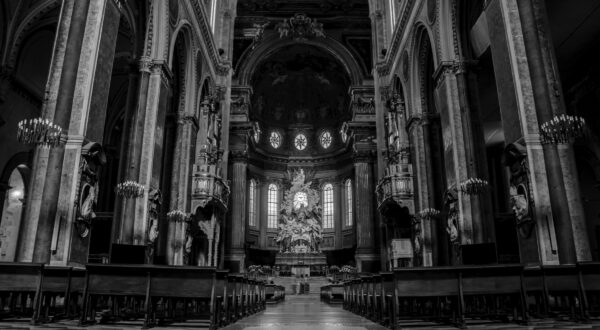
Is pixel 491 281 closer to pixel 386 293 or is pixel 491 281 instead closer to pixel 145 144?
pixel 386 293

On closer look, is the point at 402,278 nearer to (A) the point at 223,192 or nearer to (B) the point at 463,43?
(B) the point at 463,43

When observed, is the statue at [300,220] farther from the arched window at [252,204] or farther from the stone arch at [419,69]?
the stone arch at [419,69]

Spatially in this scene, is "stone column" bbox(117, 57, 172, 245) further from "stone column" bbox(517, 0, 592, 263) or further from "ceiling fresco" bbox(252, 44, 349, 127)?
"ceiling fresco" bbox(252, 44, 349, 127)

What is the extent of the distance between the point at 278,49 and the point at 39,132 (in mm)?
21492

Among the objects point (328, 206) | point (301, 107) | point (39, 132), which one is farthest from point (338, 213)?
Result: point (39, 132)

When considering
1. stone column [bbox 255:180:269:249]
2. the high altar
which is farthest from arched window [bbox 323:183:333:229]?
stone column [bbox 255:180:269:249]

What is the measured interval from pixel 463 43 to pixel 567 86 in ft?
30.5

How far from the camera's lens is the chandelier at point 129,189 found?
10.6m

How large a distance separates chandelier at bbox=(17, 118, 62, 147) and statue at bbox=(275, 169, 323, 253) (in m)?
19.9

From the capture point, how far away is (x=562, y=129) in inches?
302

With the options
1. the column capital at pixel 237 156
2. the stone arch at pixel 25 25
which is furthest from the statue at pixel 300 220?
the stone arch at pixel 25 25

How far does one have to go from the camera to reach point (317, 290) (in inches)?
890

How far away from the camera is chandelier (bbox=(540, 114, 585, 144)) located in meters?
7.57

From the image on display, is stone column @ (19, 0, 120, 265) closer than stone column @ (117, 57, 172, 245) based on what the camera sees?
Yes
